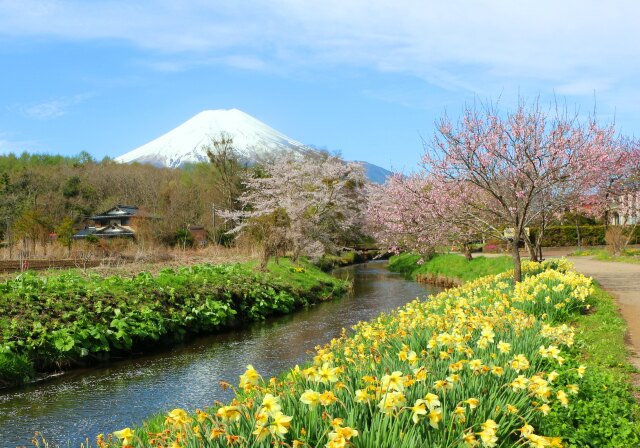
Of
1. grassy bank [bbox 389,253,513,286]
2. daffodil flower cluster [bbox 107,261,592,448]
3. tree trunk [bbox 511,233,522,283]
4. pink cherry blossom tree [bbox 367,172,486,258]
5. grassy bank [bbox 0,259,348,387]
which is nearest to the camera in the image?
daffodil flower cluster [bbox 107,261,592,448]

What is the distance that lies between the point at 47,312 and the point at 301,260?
1918 centimetres

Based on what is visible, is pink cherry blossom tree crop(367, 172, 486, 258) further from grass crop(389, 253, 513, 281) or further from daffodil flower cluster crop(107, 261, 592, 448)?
daffodil flower cluster crop(107, 261, 592, 448)

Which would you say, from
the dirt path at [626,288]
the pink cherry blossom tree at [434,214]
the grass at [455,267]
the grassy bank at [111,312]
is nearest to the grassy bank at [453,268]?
the grass at [455,267]

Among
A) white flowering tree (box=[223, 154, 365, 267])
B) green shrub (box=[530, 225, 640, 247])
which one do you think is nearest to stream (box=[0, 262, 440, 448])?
white flowering tree (box=[223, 154, 365, 267])

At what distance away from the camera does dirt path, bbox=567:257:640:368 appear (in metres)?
9.05

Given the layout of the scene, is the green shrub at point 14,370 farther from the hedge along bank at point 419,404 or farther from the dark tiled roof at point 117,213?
the dark tiled roof at point 117,213

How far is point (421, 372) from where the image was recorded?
164 inches

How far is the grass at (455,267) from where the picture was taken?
24006 millimetres

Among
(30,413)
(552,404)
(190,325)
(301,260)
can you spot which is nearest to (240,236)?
(301,260)

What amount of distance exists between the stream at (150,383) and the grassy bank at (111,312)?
44 cm

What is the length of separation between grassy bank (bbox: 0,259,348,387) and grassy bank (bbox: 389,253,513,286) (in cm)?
870

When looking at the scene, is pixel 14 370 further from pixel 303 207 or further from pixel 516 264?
pixel 303 207

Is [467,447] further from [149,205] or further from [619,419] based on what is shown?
[149,205]

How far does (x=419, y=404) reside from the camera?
3613 millimetres
